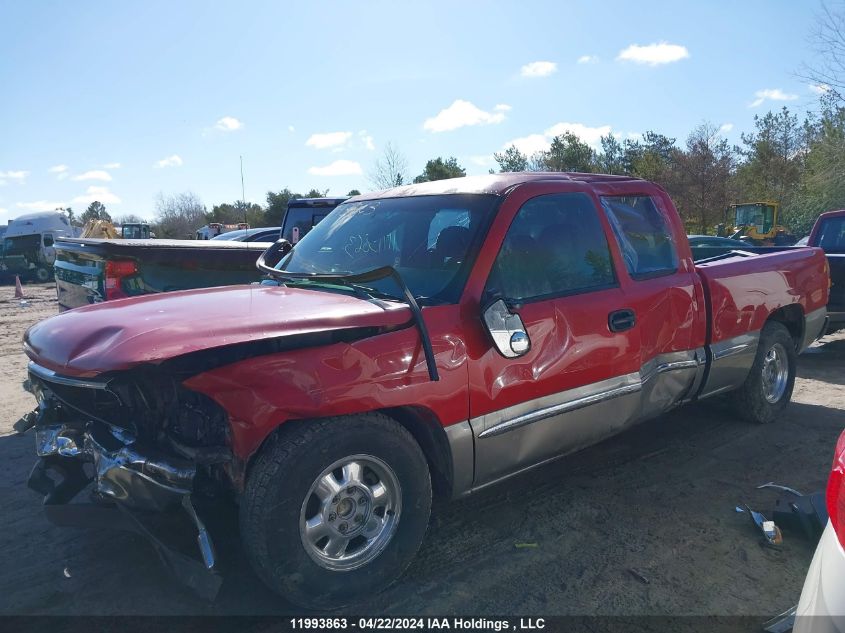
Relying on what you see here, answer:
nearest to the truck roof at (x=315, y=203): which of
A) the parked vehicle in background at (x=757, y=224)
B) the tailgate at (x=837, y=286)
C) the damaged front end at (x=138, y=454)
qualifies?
the tailgate at (x=837, y=286)

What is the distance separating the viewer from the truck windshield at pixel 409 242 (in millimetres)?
3201

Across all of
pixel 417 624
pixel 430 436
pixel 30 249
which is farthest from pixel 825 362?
pixel 30 249

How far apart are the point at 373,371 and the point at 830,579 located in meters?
1.73

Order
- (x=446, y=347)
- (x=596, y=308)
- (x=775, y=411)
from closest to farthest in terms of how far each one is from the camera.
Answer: (x=446, y=347) < (x=596, y=308) < (x=775, y=411)

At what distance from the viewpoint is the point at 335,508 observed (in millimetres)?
2734

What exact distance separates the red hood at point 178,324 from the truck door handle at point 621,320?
4.50 ft

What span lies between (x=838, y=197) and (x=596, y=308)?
94.5ft

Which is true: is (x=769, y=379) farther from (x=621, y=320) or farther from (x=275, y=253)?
(x=275, y=253)

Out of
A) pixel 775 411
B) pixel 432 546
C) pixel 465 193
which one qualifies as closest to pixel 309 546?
pixel 432 546

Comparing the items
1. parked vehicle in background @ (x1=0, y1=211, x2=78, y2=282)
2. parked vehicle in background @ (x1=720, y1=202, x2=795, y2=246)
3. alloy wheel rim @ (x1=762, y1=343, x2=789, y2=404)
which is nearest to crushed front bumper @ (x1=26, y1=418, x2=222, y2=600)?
alloy wheel rim @ (x1=762, y1=343, x2=789, y2=404)

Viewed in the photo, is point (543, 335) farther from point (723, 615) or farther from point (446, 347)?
point (723, 615)

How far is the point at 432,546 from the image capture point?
10.9 feet

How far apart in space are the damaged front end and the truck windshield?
1.14 m

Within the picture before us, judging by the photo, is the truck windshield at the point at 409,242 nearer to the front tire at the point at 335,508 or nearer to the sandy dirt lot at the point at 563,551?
the front tire at the point at 335,508
